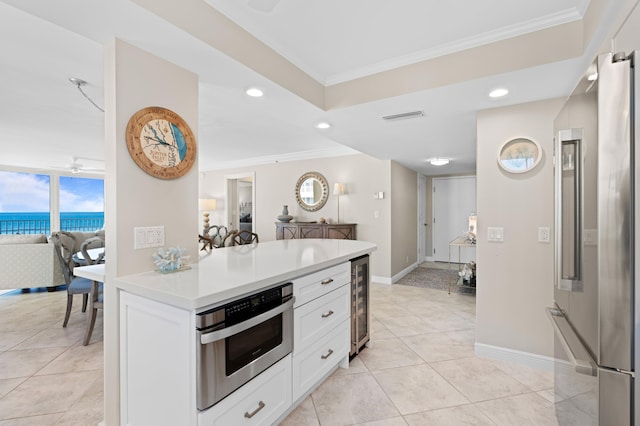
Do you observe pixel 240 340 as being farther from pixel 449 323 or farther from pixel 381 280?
pixel 381 280

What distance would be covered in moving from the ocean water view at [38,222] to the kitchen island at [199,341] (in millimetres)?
8015

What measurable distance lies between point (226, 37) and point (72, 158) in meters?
6.30

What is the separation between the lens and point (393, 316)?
351cm

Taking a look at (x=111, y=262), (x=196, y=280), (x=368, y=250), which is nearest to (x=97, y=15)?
(x=111, y=262)

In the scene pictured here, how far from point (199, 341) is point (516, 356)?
8.30ft

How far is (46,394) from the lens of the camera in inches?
79.4

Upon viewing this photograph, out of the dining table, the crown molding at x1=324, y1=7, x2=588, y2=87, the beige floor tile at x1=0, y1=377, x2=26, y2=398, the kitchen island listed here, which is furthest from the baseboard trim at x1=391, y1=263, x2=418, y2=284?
the beige floor tile at x1=0, y1=377, x2=26, y2=398

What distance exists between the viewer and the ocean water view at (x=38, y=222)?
6934 millimetres

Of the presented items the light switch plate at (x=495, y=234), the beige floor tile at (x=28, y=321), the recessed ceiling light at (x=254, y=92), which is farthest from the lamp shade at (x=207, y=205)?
the light switch plate at (x=495, y=234)

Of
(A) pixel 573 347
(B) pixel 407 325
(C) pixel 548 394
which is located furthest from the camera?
(B) pixel 407 325

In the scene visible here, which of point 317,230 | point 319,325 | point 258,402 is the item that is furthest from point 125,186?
point 317,230

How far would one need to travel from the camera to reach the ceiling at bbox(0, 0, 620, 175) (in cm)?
153

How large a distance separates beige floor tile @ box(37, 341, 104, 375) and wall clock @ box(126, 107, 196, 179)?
1840 mm

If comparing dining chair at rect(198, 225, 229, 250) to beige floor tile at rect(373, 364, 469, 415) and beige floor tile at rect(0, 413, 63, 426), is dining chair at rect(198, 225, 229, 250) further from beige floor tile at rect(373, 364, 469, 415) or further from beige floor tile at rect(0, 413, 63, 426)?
beige floor tile at rect(373, 364, 469, 415)
